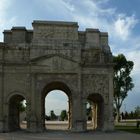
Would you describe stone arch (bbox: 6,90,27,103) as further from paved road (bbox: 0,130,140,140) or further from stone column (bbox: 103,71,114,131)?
stone column (bbox: 103,71,114,131)

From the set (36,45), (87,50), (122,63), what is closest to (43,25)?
(36,45)

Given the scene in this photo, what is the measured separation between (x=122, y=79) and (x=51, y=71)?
22.6m

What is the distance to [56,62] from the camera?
114 feet

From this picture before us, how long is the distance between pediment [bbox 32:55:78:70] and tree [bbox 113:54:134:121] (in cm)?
2107

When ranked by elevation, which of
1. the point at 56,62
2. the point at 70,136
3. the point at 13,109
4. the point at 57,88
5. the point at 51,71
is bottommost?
the point at 70,136

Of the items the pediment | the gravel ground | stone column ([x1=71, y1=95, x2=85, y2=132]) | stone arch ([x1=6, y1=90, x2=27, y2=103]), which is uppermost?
the pediment

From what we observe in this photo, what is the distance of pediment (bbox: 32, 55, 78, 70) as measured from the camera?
114 feet

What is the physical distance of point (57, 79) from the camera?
3469 centimetres

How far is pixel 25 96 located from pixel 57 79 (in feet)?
10.5

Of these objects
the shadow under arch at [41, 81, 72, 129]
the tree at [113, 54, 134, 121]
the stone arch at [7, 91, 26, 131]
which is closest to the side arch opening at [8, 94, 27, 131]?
the stone arch at [7, 91, 26, 131]

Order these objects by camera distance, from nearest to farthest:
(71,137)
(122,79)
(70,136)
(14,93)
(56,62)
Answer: (71,137)
(70,136)
(14,93)
(56,62)
(122,79)

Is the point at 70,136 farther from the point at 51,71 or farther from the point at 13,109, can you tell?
the point at 13,109

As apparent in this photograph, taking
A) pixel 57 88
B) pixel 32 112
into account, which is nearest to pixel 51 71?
pixel 32 112

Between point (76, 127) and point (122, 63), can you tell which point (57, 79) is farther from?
Result: point (122, 63)
